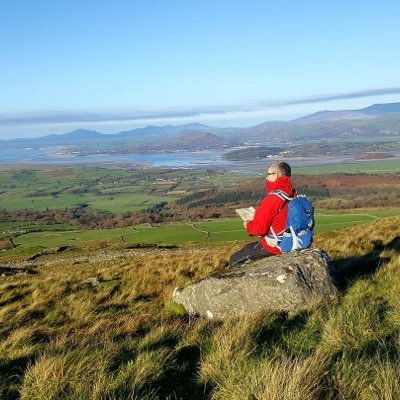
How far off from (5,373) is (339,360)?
385 centimetres

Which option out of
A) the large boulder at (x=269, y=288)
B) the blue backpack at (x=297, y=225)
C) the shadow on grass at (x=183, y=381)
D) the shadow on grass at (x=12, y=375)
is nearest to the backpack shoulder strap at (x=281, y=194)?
the blue backpack at (x=297, y=225)

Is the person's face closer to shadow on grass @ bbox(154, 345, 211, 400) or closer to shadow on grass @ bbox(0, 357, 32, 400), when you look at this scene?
shadow on grass @ bbox(154, 345, 211, 400)

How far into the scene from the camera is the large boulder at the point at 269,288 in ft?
23.7

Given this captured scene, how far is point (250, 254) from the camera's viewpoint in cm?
974

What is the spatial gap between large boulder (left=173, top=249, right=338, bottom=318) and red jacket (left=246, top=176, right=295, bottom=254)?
30.5 inches

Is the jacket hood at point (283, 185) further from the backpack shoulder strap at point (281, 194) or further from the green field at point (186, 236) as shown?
the green field at point (186, 236)

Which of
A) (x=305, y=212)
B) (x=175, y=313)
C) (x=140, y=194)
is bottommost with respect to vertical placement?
(x=140, y=194)

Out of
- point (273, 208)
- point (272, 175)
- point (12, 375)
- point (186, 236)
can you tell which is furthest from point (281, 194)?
point (186, 236)

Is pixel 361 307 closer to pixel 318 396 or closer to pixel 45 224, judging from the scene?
pixel 318 396

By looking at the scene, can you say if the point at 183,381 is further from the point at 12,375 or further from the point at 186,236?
the point at 186,236

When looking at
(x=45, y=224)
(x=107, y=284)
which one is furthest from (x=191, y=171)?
(x=107, y=284)

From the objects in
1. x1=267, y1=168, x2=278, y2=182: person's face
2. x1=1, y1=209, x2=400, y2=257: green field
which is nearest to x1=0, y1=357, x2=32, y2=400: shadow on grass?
x1=267, y1=168, x2=278, y2=182: person's face

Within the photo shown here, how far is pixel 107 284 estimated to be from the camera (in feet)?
41.9

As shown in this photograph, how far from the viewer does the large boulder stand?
7.23 meters
